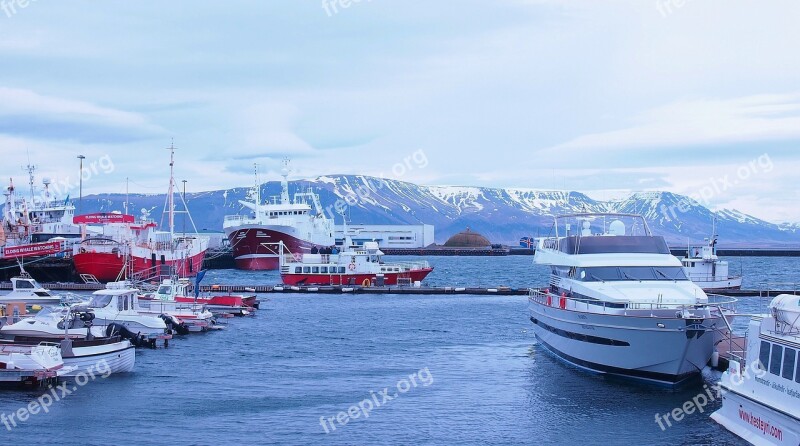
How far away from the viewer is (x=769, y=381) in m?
23.2

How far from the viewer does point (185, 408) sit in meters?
30.0

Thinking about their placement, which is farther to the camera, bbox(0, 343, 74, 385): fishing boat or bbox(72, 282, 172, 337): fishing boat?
bbox(72, 282, 172, 337): fishing boat

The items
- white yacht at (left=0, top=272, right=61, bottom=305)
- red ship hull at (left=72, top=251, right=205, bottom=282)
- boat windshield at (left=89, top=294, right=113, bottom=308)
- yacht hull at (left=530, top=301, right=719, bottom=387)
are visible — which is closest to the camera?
yacht hull at (left=530, top=301, right=719, bottom=387)

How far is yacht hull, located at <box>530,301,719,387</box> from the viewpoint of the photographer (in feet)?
98.4

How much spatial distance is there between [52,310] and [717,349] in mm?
28006

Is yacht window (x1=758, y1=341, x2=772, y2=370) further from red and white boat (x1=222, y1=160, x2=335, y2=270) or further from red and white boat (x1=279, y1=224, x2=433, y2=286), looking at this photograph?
red and white boat (x1=222, y1=160, x2=335, y2=270)

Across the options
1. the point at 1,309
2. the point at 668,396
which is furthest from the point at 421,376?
the point at 1,309

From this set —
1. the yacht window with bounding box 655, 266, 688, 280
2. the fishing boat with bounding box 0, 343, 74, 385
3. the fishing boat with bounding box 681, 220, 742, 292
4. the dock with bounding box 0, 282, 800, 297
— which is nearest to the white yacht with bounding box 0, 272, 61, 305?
the fishing boat with bounding box 0, 343, 74, 385

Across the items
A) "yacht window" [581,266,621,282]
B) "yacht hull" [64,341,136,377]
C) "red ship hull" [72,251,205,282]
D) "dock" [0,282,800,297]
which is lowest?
"dock" [0,282,800,297]

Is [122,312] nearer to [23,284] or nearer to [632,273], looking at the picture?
[23,284]

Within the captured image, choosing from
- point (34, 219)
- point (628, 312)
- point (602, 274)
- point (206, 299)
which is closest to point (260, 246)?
point (34, 219)

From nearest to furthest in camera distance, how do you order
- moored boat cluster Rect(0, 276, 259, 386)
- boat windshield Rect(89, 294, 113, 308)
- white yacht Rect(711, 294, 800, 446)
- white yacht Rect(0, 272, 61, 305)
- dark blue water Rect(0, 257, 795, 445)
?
white yacht Rect(711, 294, 800, 446)
dark blue water Rect(0, 257, 795, 445)
moored boat cluster Rect(0, 276, 259, 386)
white yacht Rect(0, 272, 61, 305)
boat windshield Rect(89, 294, 113, 308)

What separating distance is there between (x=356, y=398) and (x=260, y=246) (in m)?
87.3

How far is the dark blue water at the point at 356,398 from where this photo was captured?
1052 inches
